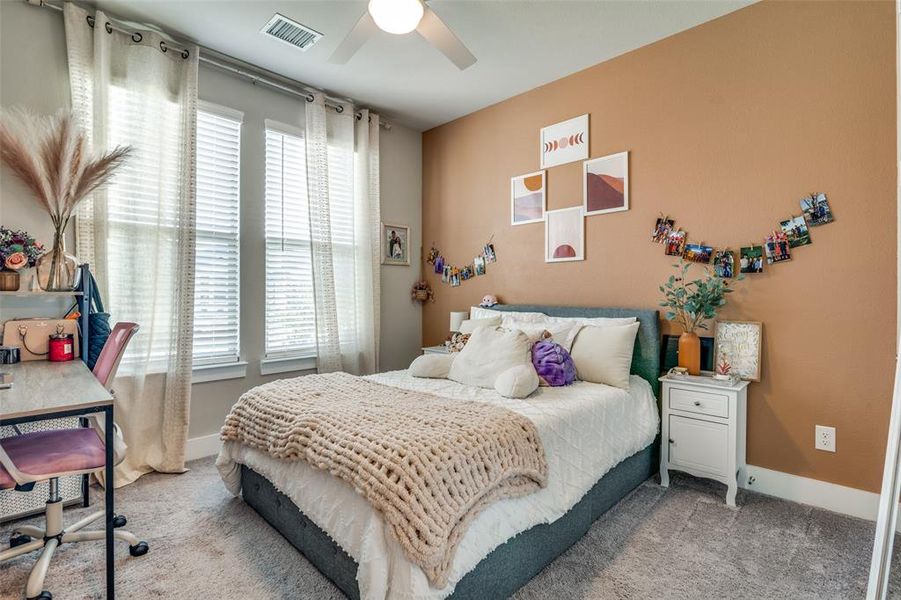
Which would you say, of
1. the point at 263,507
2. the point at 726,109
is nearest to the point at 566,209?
the point at 726,109

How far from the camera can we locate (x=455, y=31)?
2.78 metres

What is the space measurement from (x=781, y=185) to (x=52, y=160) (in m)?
3.92

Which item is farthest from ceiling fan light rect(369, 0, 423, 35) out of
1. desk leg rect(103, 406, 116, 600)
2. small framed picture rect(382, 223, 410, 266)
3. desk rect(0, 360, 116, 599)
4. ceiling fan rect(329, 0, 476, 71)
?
small framed picture rect(382, 223, 410, 266)

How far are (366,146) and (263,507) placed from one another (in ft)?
9.61

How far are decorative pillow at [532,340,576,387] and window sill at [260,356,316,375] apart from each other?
1.97m

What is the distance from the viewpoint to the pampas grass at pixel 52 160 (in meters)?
2.25

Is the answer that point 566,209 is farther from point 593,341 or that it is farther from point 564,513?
point 564,513

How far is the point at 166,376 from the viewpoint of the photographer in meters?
2.89

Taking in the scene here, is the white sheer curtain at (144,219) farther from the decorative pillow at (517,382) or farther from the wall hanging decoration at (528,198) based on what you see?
the wall hanging decoration at (528,198)

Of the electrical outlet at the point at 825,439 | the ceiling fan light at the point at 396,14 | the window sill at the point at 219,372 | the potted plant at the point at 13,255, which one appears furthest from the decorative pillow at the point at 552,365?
the potted plant at the point at 13,255

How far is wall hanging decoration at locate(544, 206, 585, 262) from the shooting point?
10.9 ft

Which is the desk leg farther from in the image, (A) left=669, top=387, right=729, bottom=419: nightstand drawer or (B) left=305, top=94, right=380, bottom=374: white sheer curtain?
(A) left=669, top=387, right=729, bottom=419: nightstand drawer

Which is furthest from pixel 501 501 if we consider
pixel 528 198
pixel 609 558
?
pixel 528 198

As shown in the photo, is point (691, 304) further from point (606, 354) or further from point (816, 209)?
point (816, 209)
